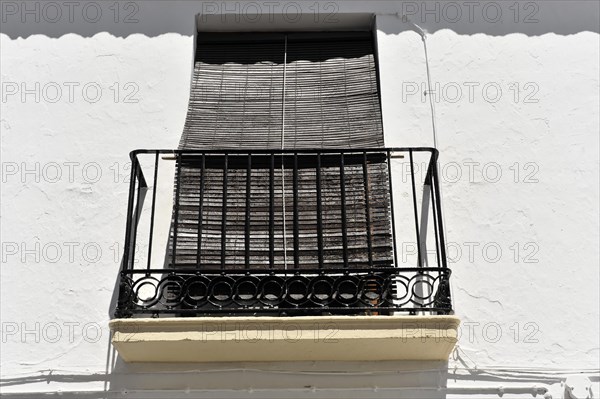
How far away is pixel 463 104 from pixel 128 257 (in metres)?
2.50

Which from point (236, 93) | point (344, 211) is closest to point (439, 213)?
point (344, 211)

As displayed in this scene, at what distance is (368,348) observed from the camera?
482 centimetres

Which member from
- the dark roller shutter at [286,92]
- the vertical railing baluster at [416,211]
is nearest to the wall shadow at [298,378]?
the vertical railing baluster at [416,211]

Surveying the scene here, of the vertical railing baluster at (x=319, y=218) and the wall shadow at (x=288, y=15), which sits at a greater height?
the wall shadow at (x=288, y=15)

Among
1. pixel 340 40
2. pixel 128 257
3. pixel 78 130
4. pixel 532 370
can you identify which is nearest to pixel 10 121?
pixel 78 130

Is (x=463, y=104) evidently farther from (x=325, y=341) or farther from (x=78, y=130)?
(x=78, y=130)

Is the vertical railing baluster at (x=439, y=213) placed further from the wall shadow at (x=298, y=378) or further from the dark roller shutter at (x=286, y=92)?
the wall shadow at (x=298, y=378)

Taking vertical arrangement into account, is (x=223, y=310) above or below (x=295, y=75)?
below

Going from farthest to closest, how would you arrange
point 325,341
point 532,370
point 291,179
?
1. point 291,179
2. point 532,370
3. point 325,341

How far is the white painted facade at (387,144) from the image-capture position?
5.01 metres

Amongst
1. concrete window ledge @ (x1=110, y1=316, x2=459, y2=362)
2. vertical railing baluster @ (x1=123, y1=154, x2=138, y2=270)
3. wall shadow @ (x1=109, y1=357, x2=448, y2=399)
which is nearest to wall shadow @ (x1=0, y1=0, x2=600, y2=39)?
vertical railing baluster @ (x1=123, y1=154, x2=138, y2=270)

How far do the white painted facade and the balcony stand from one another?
0.60 ft

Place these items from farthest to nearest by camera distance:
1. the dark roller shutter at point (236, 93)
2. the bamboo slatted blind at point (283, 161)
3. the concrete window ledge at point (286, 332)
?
the dark roller shutter at point (236, 93) → the bamboo slatted blind at point (283, 161) → the concrete window ledge at point (286, 332)

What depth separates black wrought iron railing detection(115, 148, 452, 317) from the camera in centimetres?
495
